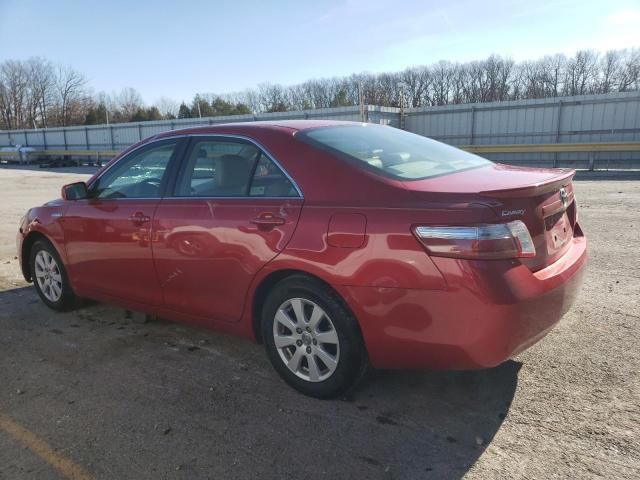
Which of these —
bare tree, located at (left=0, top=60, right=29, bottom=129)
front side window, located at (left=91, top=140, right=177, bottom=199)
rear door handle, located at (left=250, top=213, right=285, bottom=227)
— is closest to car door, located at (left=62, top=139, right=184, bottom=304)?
front side window, located at (left=91, top=140, right=177, bottom=199)

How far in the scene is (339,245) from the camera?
9.44ft

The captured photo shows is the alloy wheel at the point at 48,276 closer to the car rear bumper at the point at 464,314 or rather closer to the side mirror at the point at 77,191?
the side mirror at the point at 77,191

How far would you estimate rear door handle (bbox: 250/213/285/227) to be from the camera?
312 cm

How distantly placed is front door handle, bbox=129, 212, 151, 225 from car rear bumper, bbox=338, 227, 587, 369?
1.75 meters

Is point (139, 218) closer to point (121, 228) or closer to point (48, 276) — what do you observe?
point (121, 228)

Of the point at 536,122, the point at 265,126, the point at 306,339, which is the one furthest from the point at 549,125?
the point at 306,339

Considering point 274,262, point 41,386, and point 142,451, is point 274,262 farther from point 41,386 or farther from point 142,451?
point 41,386

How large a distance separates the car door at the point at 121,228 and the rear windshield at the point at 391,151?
126 cm

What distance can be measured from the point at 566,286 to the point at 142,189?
307 cm

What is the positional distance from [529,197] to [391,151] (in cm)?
100

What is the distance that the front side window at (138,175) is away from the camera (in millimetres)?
3965

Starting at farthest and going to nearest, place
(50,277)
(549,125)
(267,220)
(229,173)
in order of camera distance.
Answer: (549,125) < (50,277) < (229,173) < (267,220)

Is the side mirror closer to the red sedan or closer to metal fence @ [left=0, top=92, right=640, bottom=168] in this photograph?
the red sedan


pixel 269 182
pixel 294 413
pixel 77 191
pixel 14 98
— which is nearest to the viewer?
pixel 294 413
